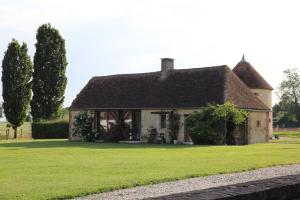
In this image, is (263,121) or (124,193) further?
(263,121)

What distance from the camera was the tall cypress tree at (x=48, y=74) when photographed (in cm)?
5022

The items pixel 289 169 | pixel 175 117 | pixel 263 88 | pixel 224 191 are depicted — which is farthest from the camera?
pixel 263 88

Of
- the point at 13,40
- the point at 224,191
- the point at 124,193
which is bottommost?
the point at 124,193

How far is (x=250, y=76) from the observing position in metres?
46.2

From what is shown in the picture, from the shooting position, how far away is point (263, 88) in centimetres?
4631

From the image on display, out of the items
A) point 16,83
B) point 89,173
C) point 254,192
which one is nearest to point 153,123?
point 16,83

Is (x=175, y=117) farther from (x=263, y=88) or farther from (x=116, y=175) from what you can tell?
(x=116, y=175)

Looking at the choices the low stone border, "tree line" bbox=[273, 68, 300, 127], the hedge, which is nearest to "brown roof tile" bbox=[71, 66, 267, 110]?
the hedge

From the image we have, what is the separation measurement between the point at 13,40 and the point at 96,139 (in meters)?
16.4

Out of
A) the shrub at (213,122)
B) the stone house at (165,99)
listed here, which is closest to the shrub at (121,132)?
the stone house at (165,99)

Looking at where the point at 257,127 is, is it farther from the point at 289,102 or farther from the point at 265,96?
the point at 289,102

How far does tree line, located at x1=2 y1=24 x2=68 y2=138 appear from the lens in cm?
4784

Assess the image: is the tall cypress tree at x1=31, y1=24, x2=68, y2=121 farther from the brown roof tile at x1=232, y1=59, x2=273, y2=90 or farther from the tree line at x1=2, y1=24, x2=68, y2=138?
the brown roof tile at x1=232, y1=59, x2=273, y2=90

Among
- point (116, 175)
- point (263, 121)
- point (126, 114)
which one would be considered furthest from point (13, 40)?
point (116, 175)
